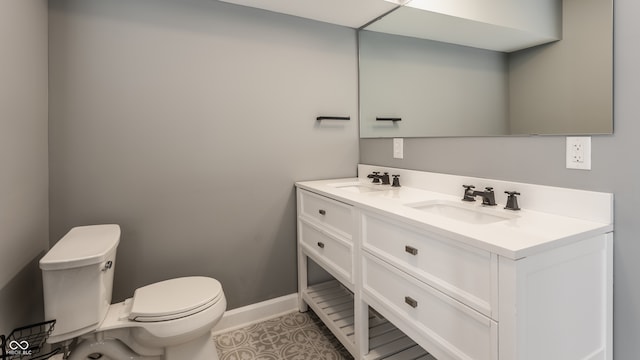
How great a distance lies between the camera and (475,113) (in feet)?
5.13

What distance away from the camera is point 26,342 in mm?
1085

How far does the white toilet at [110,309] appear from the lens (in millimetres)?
1202

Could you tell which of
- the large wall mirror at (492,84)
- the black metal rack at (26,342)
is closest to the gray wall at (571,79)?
the large wall mirror at (492,84)

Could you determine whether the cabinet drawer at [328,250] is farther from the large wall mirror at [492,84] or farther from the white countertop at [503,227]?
the large wall mirror at [492,84]

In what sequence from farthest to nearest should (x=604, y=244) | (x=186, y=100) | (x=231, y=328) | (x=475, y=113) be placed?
(x=231, y=328)
(x=186, y=100)
(x=475, y=113)
(x=604, y=244)

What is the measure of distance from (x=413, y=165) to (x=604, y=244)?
0.98 meters

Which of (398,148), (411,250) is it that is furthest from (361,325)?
(398,148)

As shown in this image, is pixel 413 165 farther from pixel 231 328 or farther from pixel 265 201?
pixel 231 328

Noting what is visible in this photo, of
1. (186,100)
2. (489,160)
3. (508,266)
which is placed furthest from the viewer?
(186,100)

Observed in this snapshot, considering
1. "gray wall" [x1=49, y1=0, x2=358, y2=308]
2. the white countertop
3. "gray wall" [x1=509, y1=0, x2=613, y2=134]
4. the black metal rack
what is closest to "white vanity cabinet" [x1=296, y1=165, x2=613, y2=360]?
the white countertop

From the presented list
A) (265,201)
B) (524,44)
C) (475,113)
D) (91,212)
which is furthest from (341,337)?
(524,44)

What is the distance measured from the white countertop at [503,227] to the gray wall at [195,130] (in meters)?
0.77

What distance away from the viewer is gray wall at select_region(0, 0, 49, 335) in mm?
1126

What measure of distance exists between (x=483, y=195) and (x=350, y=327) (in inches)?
38.2
